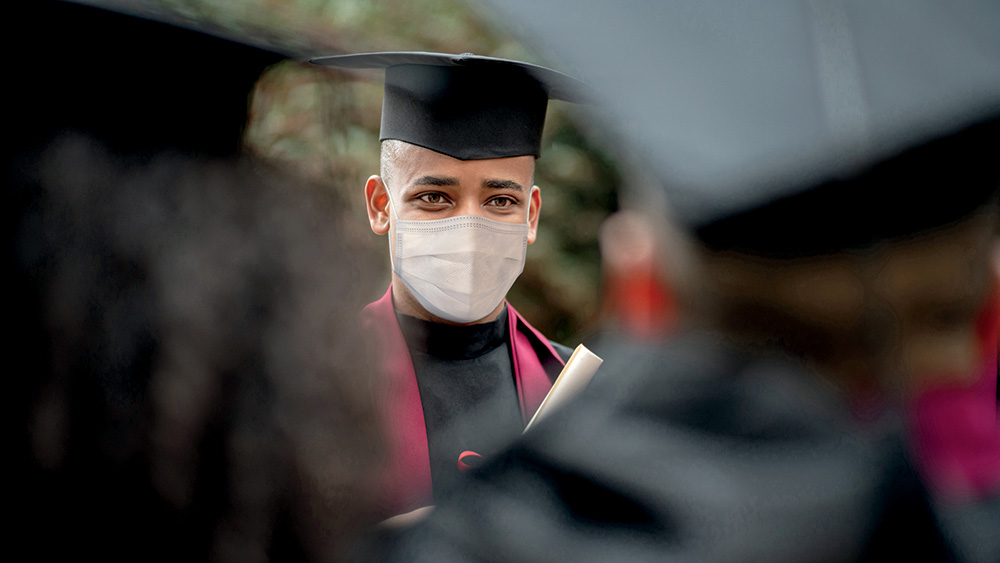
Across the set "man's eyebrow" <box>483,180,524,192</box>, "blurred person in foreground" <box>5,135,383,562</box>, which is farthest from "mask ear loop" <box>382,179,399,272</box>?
"blurred person in foreground" <box>5,135,383,562</box>

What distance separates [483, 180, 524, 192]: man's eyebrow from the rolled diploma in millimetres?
226

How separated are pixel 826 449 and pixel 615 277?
0.26 metres

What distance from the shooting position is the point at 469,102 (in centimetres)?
85

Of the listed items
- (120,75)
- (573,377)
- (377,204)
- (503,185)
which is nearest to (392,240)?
(377,204)

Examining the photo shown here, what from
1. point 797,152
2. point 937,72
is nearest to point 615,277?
point 797,152

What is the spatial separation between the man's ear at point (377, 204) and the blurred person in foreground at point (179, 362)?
204 mm

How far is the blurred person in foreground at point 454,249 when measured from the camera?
2.63 feet

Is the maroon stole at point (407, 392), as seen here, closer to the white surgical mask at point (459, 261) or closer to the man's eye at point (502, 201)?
the white surgical mask at point (459, 261)

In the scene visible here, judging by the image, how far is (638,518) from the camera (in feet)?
1.91

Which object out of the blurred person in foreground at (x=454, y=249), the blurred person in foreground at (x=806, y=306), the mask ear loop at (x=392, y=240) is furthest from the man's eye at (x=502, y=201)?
the blurred person in foreground at (x=806, y=306)

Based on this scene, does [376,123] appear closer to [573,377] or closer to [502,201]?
[502,201]

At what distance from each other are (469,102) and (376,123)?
136 mm

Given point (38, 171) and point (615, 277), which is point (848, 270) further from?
point (38, 171)

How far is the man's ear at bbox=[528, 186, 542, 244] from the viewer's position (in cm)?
91
